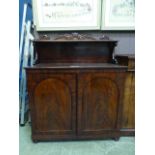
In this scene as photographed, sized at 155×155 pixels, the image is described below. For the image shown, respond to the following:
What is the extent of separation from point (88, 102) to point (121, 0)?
4.14 feet

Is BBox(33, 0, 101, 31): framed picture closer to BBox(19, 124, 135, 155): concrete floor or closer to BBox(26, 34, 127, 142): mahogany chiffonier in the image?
BBox(26, 34, 127, 142): mahogany chiffonier

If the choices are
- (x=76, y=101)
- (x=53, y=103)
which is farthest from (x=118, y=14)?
(x=53, y=103)

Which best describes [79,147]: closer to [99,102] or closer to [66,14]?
[99,102]

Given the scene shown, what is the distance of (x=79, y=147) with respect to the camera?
175 centimetres

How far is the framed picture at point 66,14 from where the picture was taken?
1.97m

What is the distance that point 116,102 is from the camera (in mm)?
1750

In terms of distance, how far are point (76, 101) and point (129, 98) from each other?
1.92ft

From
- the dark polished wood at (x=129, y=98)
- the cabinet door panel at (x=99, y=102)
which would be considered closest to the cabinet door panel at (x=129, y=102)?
the dark polished wood at (x=129, y=98)

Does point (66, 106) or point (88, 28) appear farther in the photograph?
point (88, 28)

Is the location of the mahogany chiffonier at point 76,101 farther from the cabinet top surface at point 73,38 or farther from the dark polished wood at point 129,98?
the cabinet top surface at point 73,38

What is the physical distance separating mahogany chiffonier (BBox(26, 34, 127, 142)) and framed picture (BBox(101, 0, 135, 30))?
65 cm

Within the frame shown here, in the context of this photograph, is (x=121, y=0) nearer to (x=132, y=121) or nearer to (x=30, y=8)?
(x=30, y=8)
